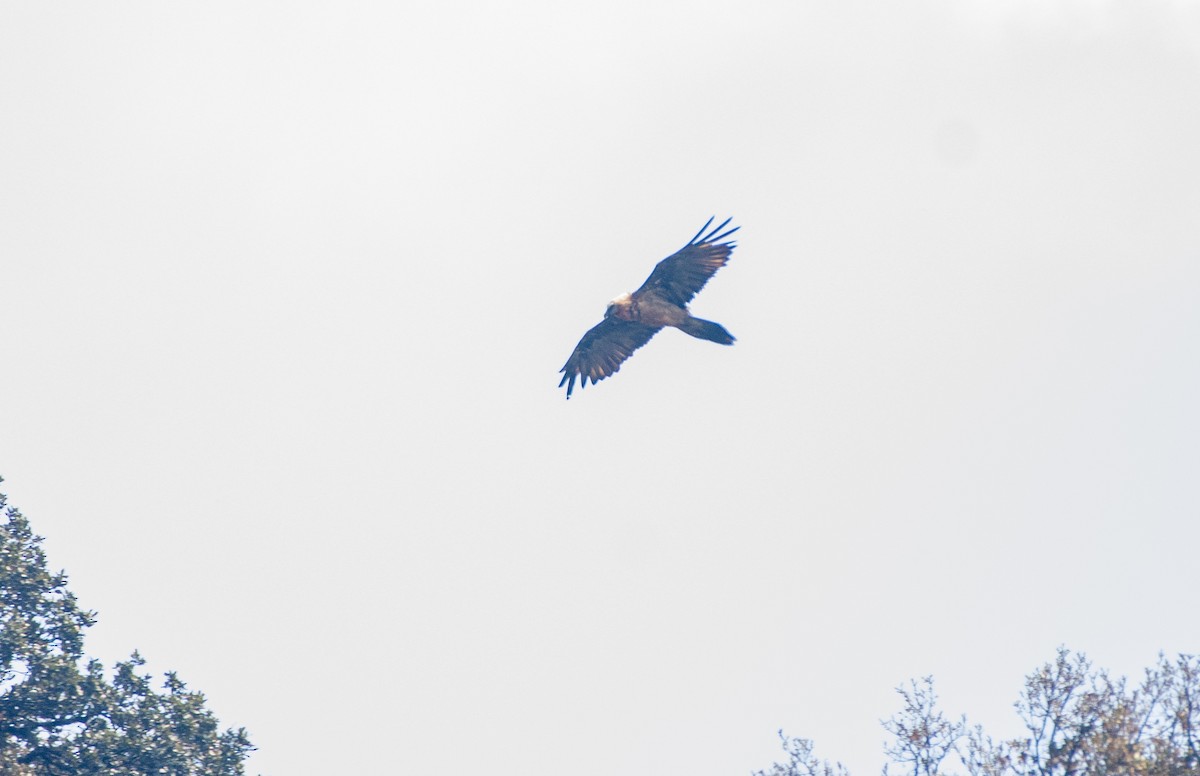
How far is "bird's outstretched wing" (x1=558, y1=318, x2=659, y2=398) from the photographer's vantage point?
24.9m

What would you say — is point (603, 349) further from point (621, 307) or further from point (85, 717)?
point (85, 717)

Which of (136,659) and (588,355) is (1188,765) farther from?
(136,659)

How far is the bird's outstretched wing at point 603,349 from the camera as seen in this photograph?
2488 cm

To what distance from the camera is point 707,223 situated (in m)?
22.7

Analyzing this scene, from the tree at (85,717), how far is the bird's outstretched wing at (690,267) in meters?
10.2

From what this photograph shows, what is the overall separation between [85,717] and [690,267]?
482 inches

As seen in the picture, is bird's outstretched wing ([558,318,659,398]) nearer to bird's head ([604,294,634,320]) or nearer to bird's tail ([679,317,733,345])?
bird's head ([604,294,634,320])

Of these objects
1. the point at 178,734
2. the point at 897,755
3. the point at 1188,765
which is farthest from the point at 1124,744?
the point at 178,734

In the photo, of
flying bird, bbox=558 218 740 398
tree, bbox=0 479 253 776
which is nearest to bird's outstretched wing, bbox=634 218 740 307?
flying bird, bbox=558 218 740 398

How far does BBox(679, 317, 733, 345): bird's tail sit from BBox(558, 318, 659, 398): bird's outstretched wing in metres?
1.64

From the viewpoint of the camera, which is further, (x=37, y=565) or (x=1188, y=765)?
(x=37, y=565)

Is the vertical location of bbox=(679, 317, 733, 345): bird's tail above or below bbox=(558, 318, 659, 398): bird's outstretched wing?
below

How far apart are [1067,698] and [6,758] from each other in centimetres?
1654

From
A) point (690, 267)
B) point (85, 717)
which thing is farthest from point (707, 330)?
point (85, 717)
